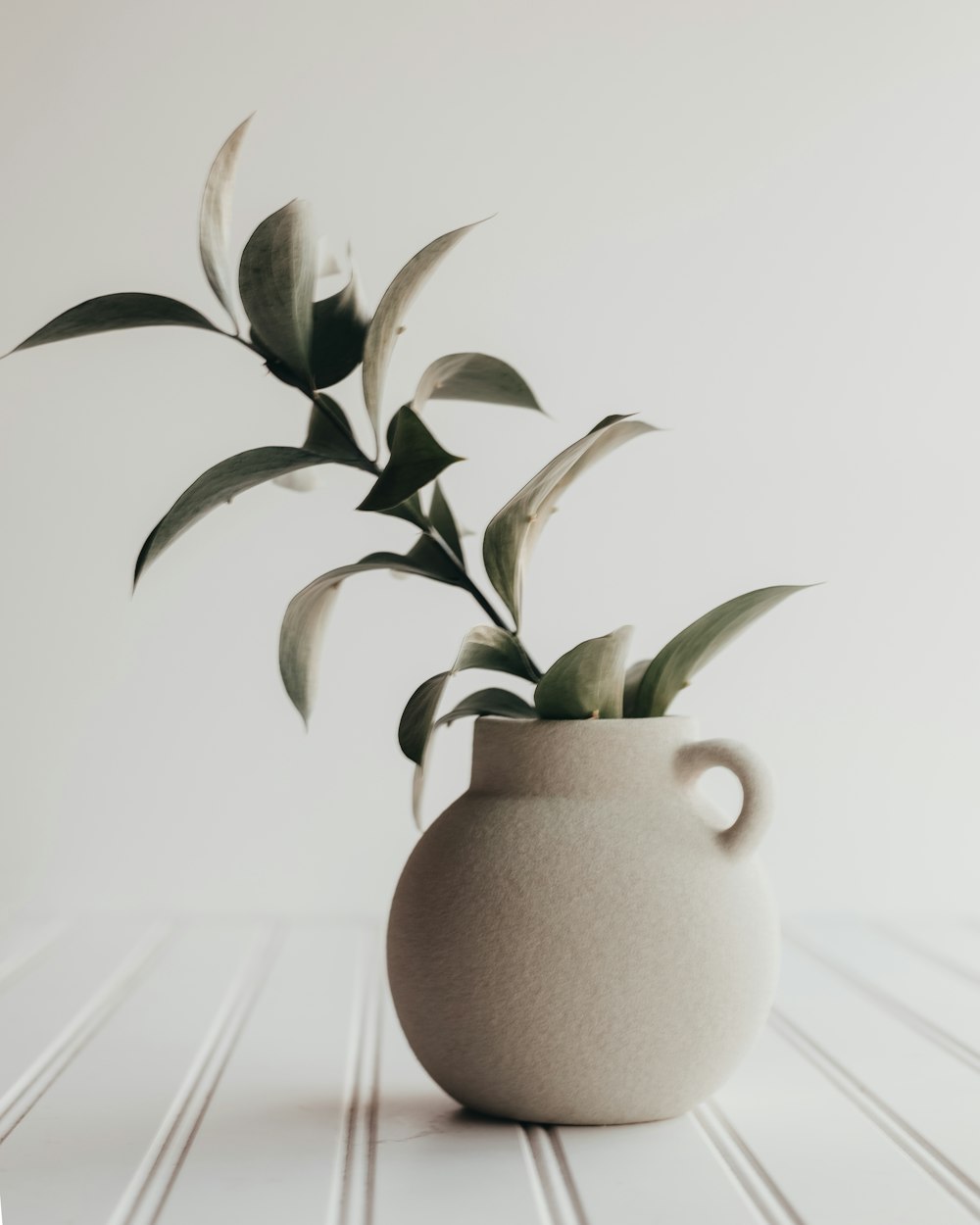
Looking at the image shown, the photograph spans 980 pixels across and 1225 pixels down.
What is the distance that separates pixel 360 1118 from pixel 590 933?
10.3 inches

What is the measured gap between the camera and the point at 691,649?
928 millimetres

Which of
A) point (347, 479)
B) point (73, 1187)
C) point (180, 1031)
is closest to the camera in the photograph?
point (73, 1187)

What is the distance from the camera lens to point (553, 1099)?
0.87 metres

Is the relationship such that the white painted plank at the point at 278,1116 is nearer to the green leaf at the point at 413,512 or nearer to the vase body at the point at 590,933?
the vase body at the point at 590,933

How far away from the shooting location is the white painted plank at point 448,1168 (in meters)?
0.79

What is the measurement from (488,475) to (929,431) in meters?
0.69

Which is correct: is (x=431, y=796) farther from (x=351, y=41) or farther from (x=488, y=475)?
(x=351, y=41)

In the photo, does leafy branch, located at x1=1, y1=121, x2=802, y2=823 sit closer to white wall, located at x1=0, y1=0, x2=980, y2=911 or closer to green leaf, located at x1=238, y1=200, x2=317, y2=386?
green leaf, located at x1=238, y1=200, x2=317, y2=386

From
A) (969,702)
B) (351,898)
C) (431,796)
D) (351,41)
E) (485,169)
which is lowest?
(351,898)

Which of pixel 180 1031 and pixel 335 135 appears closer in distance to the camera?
pixel 180 1031

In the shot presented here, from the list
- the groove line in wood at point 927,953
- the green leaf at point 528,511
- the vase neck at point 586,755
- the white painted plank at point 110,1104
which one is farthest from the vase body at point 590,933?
the groove line in wood at point 927,953

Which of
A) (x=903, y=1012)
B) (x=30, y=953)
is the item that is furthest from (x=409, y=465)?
(x=30, y=953)

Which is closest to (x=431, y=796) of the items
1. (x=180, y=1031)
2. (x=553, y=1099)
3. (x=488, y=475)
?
(x=488, y=475)

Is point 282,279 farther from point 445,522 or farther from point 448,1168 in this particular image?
point 448,1168
